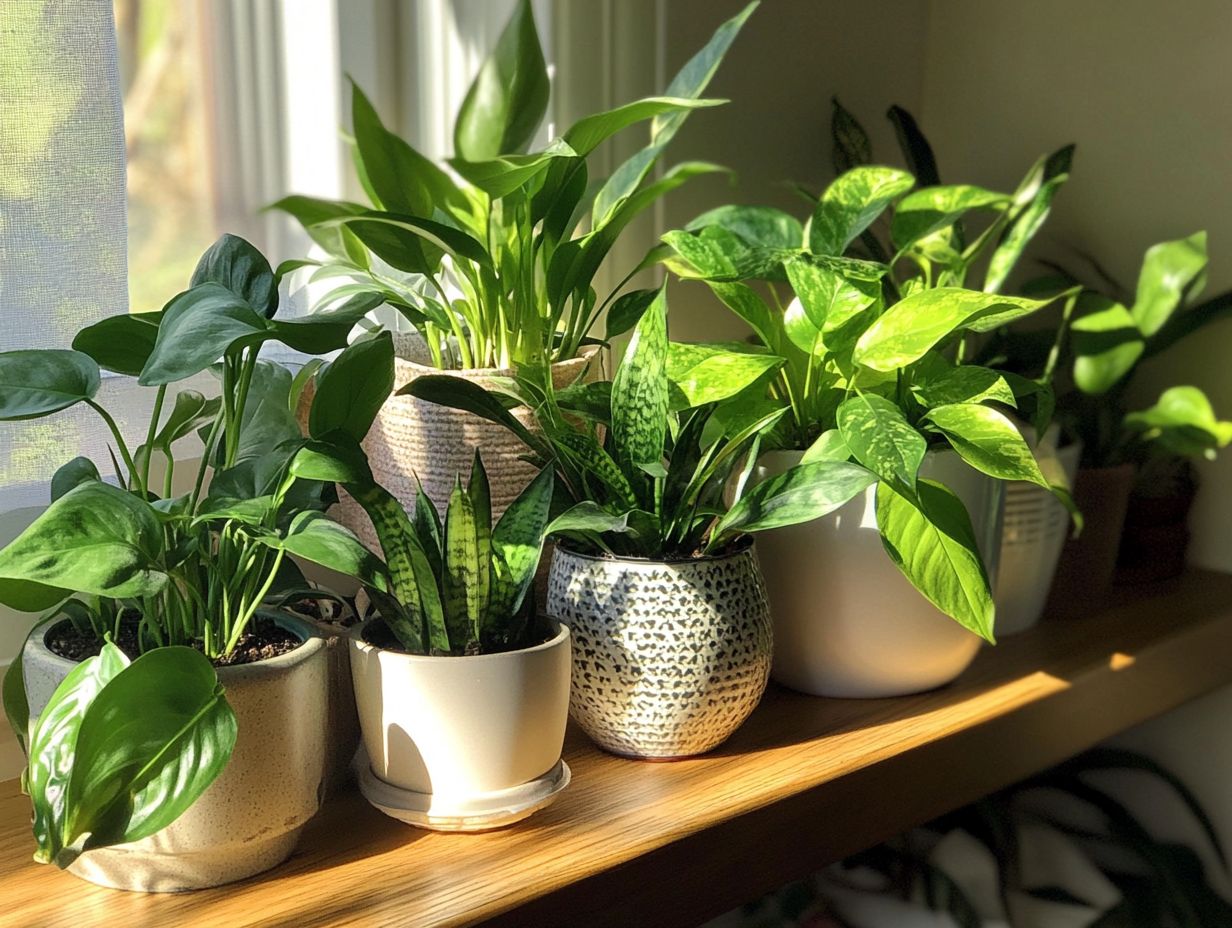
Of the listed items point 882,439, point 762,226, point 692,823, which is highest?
point 762,226

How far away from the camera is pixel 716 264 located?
0.84 metres

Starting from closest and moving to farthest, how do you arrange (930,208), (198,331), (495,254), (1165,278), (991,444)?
(198,331), (991,444), (495,254), (930,208), (1165,278)

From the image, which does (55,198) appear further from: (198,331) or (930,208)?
(930,208)

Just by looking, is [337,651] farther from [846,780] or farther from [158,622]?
[846,780]

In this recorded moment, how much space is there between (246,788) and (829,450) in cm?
39

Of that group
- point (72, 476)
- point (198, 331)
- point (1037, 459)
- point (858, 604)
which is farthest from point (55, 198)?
point (1037, 459)

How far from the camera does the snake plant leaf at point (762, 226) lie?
95 centimetres

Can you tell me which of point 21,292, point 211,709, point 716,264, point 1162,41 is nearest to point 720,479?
point 716,264

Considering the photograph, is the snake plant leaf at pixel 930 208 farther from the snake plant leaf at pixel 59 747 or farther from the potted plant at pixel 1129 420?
the snake plant leaf at pixel 59 747

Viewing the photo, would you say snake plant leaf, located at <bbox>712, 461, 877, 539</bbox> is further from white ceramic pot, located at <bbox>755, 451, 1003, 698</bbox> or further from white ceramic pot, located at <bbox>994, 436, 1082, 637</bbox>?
white ceramic pot, located at <bbox>994, 436, 1082, 637</bbox>

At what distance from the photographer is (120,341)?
0.64 m

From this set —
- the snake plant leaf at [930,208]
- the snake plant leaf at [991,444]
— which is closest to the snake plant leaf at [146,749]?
the snake plant leaf at [991,444]

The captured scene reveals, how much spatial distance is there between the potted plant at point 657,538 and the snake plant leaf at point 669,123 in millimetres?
125

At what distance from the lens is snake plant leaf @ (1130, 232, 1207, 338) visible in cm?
112
